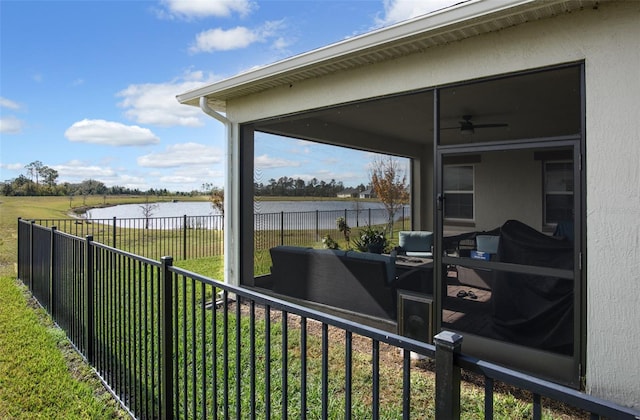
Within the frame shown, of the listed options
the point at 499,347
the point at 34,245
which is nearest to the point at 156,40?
the point at 34,245

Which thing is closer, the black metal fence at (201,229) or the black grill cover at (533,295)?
the black grill cover at (533,295)

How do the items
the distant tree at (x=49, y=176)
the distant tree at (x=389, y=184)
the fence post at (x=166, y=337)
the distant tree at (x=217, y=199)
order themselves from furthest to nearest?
the distant tree at (x=49, y=176) < the distant tree at (x=217, y=199) < the distant tree at (x=389, y=184) < the fence post at (x=166, y=337)

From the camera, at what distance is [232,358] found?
→ 3.27 metres

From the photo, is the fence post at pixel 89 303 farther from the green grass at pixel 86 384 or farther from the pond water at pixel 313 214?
the pond water at pixel 313 214

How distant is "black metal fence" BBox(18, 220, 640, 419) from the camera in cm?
98

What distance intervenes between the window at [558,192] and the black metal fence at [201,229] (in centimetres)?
250

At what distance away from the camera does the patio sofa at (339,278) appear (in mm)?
4109

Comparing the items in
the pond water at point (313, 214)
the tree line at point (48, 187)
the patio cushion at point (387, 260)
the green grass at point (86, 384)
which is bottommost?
the green grass at point (86, 384)

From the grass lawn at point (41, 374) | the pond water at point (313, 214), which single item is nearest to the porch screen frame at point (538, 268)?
the pond water at point (313, 214)

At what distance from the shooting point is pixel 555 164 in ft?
9.83

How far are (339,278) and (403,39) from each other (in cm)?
268

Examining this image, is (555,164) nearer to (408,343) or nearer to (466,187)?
(466,187)

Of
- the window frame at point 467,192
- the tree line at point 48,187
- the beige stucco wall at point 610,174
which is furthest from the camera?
the tree line at point 48,187

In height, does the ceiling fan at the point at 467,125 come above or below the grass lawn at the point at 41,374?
above
